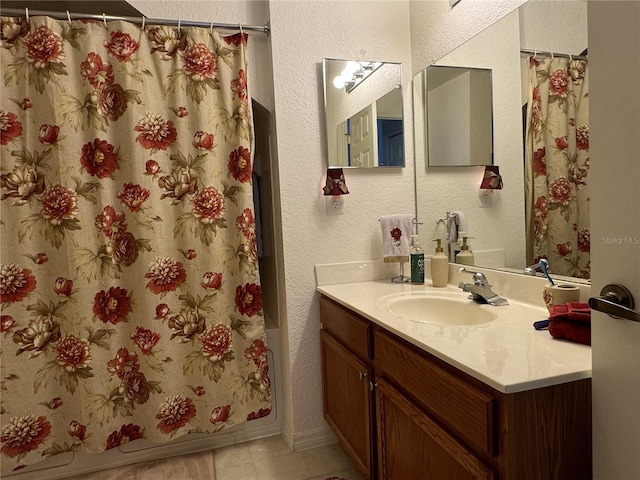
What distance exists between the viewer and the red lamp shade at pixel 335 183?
201 cm

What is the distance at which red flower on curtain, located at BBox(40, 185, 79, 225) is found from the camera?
5.75 feet

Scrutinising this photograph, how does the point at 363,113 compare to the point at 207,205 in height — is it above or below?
above

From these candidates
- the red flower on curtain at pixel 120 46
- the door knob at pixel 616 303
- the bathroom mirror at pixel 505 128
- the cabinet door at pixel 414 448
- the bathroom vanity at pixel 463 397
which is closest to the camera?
the door knob at pixel 616 303

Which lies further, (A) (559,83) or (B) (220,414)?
(B) (220,414)

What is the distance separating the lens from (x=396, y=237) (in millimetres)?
2035

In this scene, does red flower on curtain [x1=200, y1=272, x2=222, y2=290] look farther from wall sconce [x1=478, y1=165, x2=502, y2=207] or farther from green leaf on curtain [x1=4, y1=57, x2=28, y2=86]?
wall sconce [x1=478, y1=165, x2=502, y2=207]

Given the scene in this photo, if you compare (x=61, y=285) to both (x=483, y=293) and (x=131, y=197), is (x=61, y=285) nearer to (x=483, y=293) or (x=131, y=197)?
(x=131, y=197)

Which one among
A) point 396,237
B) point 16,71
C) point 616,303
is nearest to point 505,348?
point 616,303

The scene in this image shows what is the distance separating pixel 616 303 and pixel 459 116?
51.3 inches

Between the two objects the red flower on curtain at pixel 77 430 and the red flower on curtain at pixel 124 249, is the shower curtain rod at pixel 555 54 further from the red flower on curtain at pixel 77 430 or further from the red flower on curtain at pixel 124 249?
the red flower on curtain at pixel 77 430

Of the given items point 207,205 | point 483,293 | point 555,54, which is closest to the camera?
point 555,54

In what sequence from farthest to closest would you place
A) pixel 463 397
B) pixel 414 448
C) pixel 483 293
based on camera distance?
pixel 483 293
pixel 414 448
pixel 463 397

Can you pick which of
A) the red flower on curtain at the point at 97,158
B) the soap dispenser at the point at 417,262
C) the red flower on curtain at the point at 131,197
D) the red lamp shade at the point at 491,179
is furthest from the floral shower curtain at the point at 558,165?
the red flower on curtain at the point at 97,158

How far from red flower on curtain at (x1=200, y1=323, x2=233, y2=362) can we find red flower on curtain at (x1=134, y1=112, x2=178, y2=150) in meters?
0.85
